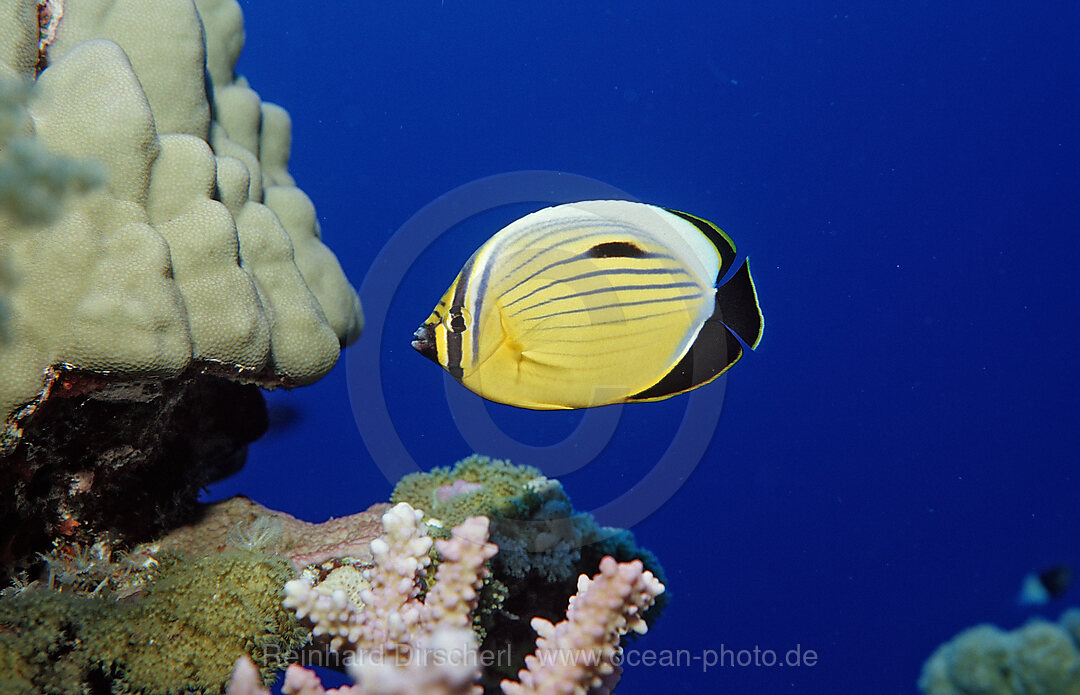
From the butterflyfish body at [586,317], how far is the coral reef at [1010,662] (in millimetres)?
2938

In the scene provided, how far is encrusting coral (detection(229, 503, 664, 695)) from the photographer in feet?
5.15

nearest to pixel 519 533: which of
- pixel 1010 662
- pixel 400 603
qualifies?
pixel 400 603

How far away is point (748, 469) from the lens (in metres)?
15.7

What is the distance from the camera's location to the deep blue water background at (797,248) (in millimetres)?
11469

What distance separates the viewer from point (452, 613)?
5.70 feet

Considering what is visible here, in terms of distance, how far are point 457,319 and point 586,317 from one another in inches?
10.4

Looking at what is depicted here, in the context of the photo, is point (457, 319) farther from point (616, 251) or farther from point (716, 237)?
point (716, 237)

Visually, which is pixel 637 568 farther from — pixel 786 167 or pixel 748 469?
pixel 748 469

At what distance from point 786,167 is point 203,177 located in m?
12.3

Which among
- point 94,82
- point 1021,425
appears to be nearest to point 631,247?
point 94,82

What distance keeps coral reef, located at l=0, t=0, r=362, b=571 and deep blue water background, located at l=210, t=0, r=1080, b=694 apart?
26.5 feet

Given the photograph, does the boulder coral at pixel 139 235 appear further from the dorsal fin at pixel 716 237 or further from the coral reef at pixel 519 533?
the dorsal fin at pixel 716 237

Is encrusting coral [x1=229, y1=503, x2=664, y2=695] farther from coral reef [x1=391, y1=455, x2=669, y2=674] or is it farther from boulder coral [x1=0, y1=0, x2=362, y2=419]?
boulder coral [x1=0, y1=0, x2=362, y2=419]

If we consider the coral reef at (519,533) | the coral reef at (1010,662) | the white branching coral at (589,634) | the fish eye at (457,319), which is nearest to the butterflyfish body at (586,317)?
the fish eye at (457,319)
